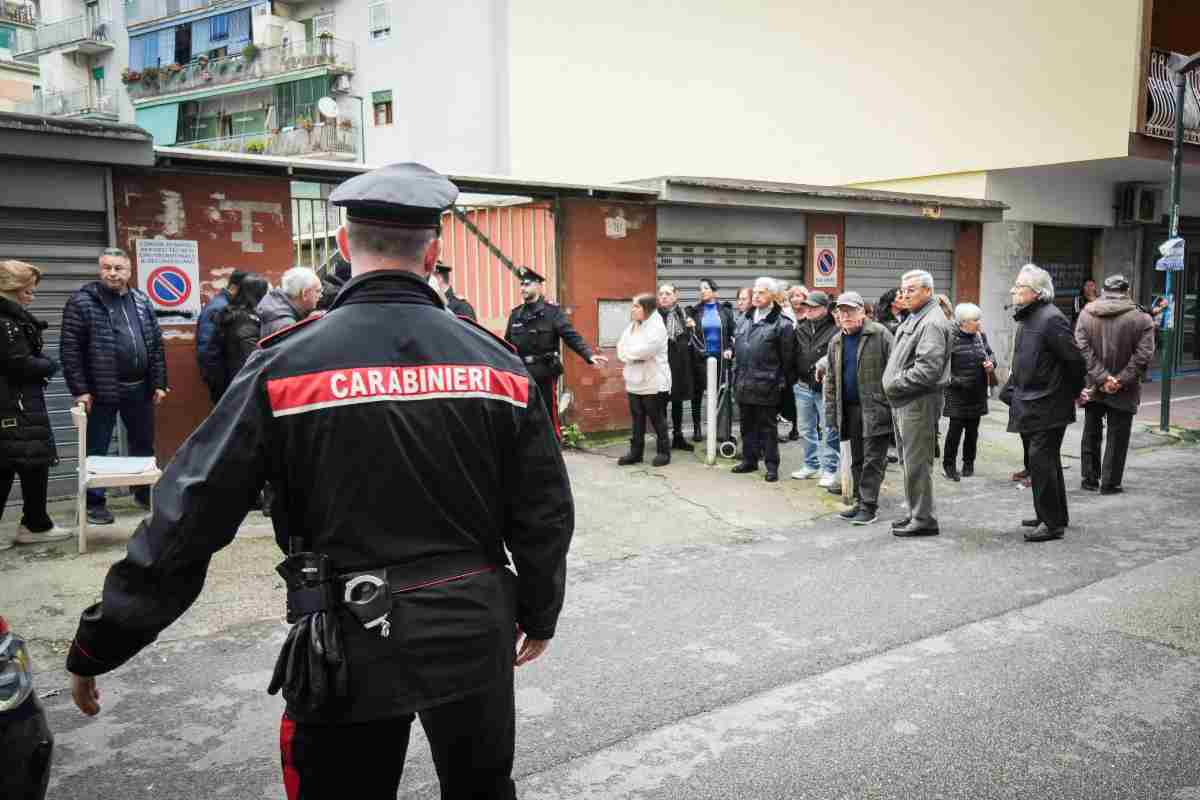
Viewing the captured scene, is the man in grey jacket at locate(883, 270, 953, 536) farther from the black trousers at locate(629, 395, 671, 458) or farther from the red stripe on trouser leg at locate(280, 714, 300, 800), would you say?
the red stripe on trouser leg at locate(280, 714, 300, 800)

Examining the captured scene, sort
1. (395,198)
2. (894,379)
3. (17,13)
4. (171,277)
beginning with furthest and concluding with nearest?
(17,13) → (171,277) → (894,379) → (395,198)

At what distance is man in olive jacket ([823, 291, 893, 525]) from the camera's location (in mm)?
7660

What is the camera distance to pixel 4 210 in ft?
25.5

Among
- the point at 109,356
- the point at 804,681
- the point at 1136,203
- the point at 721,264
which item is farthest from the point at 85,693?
the point at 1136,203

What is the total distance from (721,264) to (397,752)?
424 inches

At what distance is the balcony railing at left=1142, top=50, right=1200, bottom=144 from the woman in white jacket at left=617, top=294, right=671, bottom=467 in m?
9.63

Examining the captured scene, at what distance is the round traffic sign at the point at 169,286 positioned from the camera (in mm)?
8422

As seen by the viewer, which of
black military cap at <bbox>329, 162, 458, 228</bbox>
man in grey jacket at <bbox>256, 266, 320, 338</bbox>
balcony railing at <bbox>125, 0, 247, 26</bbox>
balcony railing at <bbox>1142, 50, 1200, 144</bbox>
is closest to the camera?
black military cap at <bbox>329, 162, 458, 228</bbox>

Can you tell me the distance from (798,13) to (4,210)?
15520mm

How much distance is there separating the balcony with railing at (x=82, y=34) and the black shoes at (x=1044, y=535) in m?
49.9

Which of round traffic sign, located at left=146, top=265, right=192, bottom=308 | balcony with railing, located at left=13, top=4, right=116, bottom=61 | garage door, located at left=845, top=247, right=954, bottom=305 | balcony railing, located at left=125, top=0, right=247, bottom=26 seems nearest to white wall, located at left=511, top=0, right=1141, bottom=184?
garage door, located at left=845, top=247, right=954, bottom=305

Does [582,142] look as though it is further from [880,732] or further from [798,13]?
[880,732]

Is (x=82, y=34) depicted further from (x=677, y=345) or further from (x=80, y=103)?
(x=677, y=345)

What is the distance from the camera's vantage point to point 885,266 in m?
14.6
